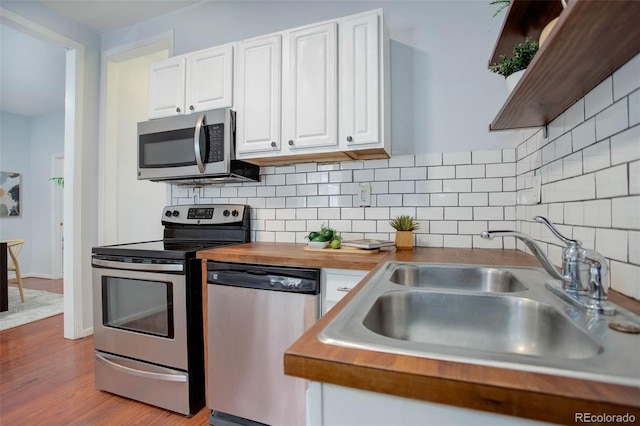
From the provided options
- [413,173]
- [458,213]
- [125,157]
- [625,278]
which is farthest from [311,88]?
[125,157]

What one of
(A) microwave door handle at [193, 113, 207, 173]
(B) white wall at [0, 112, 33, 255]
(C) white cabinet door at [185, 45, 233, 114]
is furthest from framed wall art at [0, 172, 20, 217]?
(A) microwave door handle at [193, 113, 207, 173]

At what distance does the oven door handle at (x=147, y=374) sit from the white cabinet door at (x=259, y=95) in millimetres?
1320

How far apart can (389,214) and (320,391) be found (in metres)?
1.49

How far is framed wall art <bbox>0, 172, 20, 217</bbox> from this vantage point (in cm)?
478

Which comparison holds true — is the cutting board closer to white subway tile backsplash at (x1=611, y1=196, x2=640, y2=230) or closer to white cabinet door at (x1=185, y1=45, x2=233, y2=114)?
white subway tile backsplash at (x1=611, y1=196, x2=640, y2=230)

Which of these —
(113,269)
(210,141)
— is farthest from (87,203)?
(210,141)

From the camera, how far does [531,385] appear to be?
1.23ft

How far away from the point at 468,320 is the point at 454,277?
1.22 ft

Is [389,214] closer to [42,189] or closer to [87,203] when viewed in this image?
[87,203]

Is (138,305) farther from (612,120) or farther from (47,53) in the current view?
(47,53)

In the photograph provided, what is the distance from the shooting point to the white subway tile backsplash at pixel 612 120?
747mm

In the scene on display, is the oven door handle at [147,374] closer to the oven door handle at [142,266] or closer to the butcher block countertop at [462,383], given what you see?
the oven door handle at [142,266]

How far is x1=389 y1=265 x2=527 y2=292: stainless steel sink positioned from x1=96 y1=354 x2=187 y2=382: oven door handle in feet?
4.26

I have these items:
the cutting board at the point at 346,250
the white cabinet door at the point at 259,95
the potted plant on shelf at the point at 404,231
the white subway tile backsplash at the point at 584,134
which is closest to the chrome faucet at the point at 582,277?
the white subway tile backsplash at the point at 584,134
